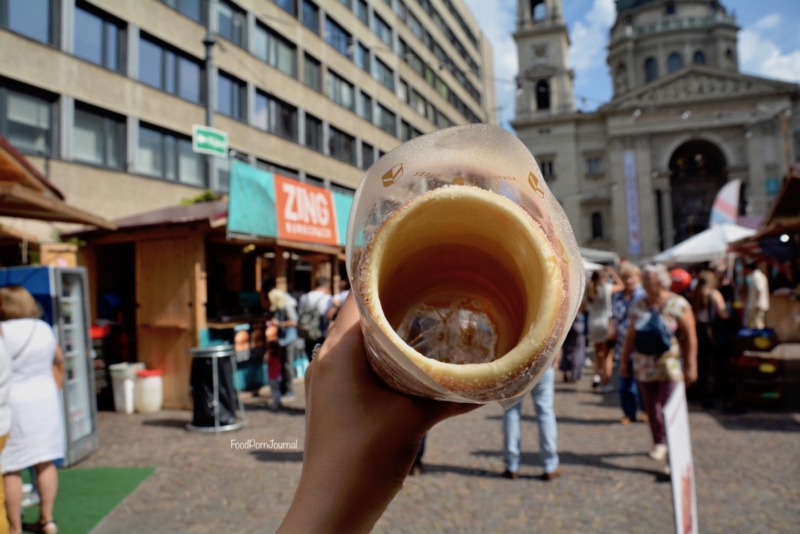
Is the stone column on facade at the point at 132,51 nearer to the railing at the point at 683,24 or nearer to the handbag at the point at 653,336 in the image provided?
the handbag at the point at 653,336

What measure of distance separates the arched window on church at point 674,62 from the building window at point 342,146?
40.1m

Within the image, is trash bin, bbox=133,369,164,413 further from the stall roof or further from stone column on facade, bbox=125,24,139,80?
stone column on facade, bbox=125,24,139,80

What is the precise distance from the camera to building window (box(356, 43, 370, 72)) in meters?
29.2

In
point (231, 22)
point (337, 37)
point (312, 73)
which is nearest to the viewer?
point (231, 22)

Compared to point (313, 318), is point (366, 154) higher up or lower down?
higher up

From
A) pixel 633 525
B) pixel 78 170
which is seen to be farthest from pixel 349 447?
pixel 78 170

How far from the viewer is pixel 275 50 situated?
23.0 m

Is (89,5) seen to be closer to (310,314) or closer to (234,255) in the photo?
(234,255)

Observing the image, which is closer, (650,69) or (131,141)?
(131,141)

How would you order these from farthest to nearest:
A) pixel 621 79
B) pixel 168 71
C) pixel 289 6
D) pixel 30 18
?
pixel 621 79 < pixel 289 6 < pixel 168 71 < pixel 30 18

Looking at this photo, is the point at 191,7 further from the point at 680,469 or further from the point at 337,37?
the point at 680,469

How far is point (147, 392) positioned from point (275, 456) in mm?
3475

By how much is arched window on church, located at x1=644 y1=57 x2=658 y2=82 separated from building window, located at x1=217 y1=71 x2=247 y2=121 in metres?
46.6

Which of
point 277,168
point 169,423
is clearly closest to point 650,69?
point 277,168
